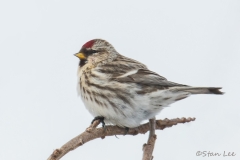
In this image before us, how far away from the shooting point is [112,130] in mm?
1787

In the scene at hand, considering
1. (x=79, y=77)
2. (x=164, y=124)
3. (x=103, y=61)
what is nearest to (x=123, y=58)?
(x=103, y=61)

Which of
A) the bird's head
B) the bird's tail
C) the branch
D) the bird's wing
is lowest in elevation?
the branch

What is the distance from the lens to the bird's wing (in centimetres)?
202

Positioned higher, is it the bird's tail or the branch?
the bird's tail

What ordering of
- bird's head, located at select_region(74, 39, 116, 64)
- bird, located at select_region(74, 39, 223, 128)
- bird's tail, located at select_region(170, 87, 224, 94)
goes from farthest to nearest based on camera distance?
bird's head, located at select_region(74, 39, 116, 64) < bird, located at select_region(74, 39, 223, 128) < bird's tail, located at select_region(170, 87, 224, 94)

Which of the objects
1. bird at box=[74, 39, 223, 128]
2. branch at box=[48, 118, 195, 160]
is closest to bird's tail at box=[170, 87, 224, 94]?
bird at box=[74, 39, 223, 128]

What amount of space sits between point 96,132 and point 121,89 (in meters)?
0.70

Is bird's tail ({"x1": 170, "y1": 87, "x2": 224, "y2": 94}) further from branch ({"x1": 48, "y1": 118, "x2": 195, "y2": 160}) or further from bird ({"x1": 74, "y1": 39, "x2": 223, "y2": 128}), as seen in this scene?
branch ({"x1": 48, "y1": 118, "x2": 195, "y2": 160})

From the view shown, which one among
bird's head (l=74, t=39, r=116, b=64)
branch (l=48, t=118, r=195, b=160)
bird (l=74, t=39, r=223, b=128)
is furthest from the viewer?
bird's head (l=74, t=39, r=116, b=64)

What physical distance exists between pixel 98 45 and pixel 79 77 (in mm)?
202

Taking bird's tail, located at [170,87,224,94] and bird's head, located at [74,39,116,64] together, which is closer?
bird's tail, located at [170,87,224,94]

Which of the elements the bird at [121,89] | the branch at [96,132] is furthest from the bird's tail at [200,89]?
the branch at [96,132]

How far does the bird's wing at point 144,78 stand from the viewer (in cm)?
202

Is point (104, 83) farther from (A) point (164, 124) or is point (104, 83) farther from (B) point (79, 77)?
(A) point (164, 124)
